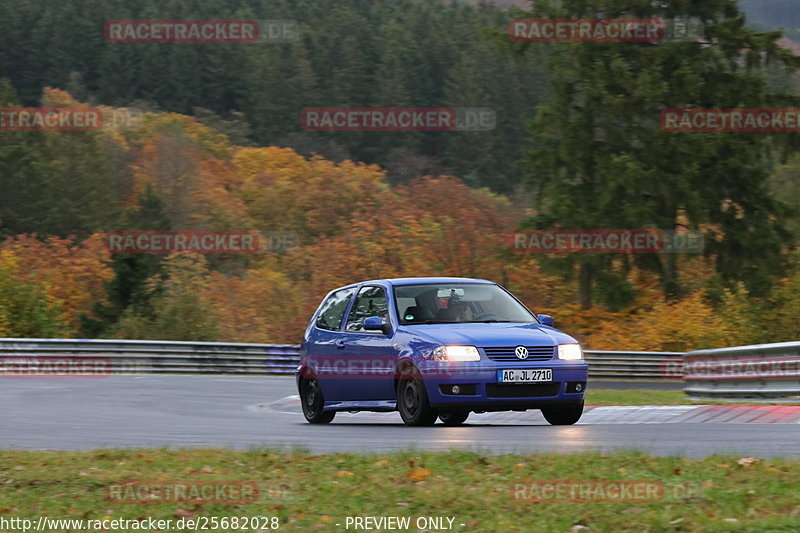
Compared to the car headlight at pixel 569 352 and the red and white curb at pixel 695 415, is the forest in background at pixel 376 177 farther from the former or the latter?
the car headlight at pixel 569 352

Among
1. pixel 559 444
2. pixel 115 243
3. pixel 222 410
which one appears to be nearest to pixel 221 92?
pixel 115 243

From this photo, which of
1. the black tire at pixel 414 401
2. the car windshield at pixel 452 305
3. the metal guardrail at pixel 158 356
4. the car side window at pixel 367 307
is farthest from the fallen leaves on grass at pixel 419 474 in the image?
the metal guardrail at pixel 158 356

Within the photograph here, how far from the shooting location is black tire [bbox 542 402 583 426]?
15.5 m

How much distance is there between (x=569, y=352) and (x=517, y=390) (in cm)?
75

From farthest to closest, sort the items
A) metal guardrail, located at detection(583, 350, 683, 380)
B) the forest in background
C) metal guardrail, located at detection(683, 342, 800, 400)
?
the forest in background, metal guardrail, located at detection(583, 350, 683, 380), metal guardrail, located at detection(683, 342, 800, 400)

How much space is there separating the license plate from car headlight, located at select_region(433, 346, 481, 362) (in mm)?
300

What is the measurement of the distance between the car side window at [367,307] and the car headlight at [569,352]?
2.04 meters

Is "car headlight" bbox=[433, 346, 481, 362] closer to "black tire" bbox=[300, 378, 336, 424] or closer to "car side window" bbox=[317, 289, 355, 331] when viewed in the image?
"car side window" bbox=[317, 289, 355, 331]

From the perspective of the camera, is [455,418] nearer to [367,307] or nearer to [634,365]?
[367,307]

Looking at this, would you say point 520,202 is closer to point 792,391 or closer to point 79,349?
point 79,349

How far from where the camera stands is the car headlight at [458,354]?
1465cm

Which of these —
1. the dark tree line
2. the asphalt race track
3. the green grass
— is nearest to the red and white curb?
the asphalt race track

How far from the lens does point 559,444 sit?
1197cm

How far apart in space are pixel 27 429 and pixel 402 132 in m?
107
